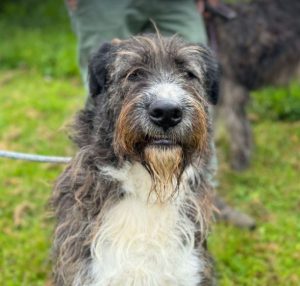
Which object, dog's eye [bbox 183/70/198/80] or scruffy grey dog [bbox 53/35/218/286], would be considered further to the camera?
dog's eye [bbox 183/70/198/80]

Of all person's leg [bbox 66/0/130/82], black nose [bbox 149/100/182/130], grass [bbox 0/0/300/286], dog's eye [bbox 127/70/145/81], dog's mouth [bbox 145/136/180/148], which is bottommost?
grass [bbox 0/0/300/286]

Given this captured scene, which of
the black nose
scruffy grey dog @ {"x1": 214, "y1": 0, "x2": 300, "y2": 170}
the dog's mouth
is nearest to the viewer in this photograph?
the black nose

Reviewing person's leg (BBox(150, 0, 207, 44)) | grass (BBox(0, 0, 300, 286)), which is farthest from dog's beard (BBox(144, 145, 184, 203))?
person's leg (BBox(150, 0, 207, 44))

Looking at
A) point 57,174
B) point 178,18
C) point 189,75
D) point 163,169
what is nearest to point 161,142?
point 163,169

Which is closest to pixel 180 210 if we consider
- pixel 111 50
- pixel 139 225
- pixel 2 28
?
pixel 139 225

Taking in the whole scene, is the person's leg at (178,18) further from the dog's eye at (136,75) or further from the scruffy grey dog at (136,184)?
the dog's eye at (136,75)

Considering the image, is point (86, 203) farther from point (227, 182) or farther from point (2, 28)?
point (2, 28)

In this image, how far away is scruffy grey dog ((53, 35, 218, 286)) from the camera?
264 cm

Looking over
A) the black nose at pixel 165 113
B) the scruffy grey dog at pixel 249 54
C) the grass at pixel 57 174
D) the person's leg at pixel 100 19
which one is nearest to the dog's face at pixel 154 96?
the black nose at pixel 165 113

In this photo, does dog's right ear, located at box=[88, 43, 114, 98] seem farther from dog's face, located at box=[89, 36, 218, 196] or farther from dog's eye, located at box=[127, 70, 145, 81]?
dog's eye, located at box=[127, 70, 145, 81]

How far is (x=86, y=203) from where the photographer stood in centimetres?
295

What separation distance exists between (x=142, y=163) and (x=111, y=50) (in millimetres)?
637

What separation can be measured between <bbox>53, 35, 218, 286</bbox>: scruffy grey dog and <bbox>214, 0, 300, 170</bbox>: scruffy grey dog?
103 inches

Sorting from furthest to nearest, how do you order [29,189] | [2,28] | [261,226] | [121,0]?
[2,28]
[29,189]
[261,226]
[121,0]
